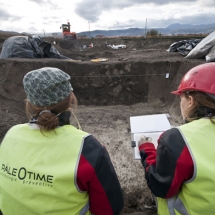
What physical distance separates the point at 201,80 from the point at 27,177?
143cm

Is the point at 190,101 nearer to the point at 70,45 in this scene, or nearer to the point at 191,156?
the point at 191,156

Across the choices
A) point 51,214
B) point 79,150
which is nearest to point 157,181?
point 79,150

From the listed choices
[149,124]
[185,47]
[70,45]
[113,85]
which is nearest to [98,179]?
[149,124]

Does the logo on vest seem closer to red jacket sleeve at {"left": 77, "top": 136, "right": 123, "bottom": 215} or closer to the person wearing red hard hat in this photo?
red jacket sleeve at {"left": 77, "top": 136, "right": 123, "bottom": 215}

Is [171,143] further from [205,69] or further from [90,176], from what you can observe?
[205,69]

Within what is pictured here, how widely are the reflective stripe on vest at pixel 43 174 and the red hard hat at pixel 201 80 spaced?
913mm

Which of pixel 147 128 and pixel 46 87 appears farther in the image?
pixel 147 128

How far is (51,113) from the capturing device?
1333 millimetres

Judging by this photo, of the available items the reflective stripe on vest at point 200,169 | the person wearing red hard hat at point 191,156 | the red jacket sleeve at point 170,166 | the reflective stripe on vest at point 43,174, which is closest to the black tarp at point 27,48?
the reflective stripe on vest at point 43,174

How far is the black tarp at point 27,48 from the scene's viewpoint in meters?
8.39

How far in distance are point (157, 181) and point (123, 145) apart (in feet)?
9.19

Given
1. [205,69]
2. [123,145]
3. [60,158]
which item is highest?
[205,69]

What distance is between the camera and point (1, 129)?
168 inches

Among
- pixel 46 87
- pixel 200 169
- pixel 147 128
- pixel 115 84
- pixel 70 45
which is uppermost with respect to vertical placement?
pixel 46 87
